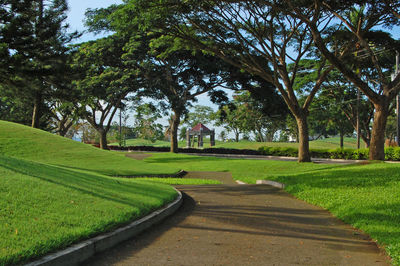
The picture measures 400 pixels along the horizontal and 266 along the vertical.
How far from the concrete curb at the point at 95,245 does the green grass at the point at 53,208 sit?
148 mm

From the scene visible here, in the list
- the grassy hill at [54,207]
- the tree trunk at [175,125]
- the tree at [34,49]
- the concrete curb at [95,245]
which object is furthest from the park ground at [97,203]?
the tree trunk at [175,125]

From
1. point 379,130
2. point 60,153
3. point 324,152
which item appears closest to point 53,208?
point 379,130

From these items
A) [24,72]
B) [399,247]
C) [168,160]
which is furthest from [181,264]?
[168,160]

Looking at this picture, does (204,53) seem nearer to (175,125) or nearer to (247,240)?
(175,125)

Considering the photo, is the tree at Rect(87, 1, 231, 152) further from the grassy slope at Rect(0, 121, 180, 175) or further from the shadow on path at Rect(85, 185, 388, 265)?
the shadow on path at Rect(85, 185, 388, 265)

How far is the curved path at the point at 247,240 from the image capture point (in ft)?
15.6

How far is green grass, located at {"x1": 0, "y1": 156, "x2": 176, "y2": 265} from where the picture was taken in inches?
172

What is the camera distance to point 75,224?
5.23 meters

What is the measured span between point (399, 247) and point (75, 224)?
4.78 m

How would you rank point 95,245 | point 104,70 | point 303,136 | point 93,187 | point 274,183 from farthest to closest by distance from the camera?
point 104,70 → point 303,136 → point 274,183 → point 93,187 → point 95,245

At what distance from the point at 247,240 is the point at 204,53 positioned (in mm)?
20074

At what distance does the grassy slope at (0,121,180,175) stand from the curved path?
10950mm

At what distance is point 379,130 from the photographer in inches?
671

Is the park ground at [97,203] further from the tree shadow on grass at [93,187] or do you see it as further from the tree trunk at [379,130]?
the tree trunk at [379,130]
